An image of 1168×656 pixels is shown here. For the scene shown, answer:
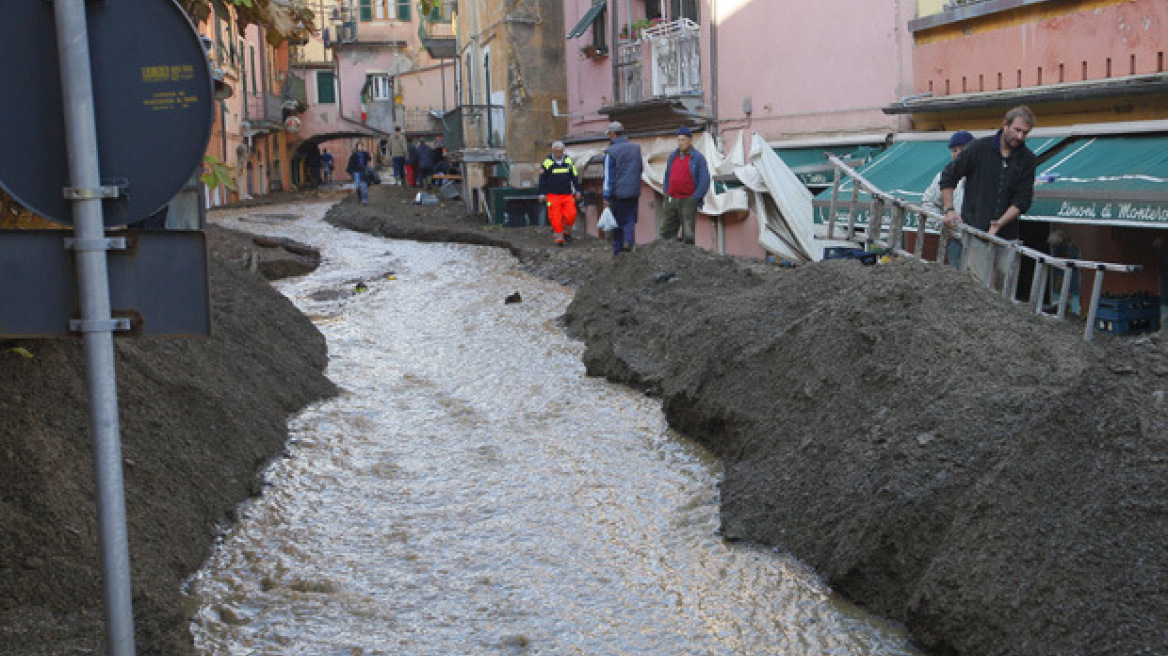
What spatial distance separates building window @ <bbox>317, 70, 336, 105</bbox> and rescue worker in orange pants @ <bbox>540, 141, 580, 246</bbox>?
44691mm

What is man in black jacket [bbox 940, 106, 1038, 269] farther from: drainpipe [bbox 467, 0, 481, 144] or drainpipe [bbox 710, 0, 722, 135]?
drainpipe [bbox 467, 0, 481, 144]

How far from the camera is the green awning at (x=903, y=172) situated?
13.4m

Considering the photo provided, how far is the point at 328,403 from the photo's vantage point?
9.70 metres

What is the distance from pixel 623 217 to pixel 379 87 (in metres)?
47.3

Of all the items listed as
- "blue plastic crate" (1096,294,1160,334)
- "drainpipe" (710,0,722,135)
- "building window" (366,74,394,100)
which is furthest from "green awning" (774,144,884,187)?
"building window" (366,74,394,100)

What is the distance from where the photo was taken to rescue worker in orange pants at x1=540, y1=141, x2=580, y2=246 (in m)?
21.6

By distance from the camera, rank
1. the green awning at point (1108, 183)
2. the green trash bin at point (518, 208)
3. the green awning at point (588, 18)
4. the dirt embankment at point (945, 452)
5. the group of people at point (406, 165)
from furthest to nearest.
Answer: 1. the group of people at point (406, 165)
2. the green trash bin at point (518, 208)
3. the green awning at point (588, 18)
4. the green awning at point (1108, 183)
5. the dirt embankment at point (945, 452)

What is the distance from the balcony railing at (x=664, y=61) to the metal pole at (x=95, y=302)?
19.2 meters

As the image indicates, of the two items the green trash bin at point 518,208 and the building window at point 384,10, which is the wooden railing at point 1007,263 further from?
the building window at point 384,10

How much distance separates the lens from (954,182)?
365 inches

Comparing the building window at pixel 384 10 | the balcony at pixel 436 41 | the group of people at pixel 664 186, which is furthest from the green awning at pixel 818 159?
the building window at pixel 384 10

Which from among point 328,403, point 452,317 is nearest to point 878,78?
point 452,317

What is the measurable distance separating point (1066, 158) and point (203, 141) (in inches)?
412

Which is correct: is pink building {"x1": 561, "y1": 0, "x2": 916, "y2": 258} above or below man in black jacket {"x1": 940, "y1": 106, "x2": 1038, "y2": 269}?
above
